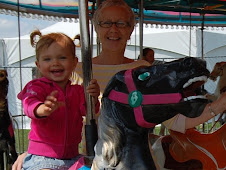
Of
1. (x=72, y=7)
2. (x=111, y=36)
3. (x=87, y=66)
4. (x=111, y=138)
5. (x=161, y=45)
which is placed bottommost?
(x=111, y=138)

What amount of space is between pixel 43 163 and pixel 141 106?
569mm

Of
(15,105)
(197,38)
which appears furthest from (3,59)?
(197,38)

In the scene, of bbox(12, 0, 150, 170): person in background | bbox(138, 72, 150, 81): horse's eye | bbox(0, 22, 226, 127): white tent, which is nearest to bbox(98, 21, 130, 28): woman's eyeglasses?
bbox(12, 0, 150, 170): person in background

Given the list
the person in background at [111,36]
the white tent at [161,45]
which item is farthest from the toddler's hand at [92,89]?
the white tent at [161,45]

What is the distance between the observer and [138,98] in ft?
3.47

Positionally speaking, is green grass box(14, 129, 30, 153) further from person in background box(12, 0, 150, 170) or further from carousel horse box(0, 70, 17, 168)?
person in background box(12, 0, 150, 170)

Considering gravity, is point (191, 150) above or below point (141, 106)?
below

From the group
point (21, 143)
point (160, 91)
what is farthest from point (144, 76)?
point (21, 143)

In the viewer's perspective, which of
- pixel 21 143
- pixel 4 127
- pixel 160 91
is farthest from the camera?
pixel 21 143

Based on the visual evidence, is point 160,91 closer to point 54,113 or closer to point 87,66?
point 87,66

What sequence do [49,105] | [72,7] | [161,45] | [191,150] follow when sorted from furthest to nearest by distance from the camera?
[161,45]
[72,7]
[191,150]
[49,105]

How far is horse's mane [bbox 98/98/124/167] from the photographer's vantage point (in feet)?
3.53

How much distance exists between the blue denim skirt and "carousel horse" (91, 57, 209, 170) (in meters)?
0.34

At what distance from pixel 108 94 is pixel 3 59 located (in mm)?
9606
